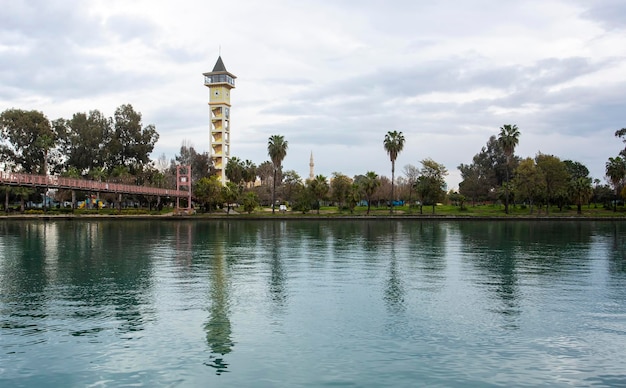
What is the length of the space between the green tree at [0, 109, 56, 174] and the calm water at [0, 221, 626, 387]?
9267 centimetres

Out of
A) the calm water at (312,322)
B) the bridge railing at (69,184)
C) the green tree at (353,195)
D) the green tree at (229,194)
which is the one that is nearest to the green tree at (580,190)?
the green tree at (353,195)

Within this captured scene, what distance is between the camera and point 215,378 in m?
12.6

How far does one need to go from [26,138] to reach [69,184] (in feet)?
124

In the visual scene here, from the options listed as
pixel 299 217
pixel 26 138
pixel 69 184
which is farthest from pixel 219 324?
pixel 26 138

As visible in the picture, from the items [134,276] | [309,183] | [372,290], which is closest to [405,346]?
[372,290]

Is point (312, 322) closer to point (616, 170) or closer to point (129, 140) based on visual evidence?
point (616, 170)

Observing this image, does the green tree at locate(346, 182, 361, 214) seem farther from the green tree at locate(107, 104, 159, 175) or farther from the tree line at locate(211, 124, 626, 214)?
the green tree at locate(107, 104, 159, 175)

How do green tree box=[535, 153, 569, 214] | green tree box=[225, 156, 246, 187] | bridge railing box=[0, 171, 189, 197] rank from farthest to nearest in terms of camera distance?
green tree box=[225, 156, 246, 187], green tree box=[535, 153, 569, 214], bridge railing box=[0, 171, 189, 197]

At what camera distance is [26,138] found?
11744cm

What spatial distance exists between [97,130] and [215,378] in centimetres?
12081

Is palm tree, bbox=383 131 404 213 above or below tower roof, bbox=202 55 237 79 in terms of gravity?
below

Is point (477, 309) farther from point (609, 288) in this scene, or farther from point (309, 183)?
point (309, 183)

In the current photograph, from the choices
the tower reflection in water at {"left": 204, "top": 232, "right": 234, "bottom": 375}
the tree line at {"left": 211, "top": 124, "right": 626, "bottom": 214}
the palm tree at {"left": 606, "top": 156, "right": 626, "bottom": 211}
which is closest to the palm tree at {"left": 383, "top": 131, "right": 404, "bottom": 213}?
the tree line at {"left": 211, "top": 124, "right": 626, "bottom": 214}

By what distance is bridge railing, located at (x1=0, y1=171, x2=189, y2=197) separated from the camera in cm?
7694
